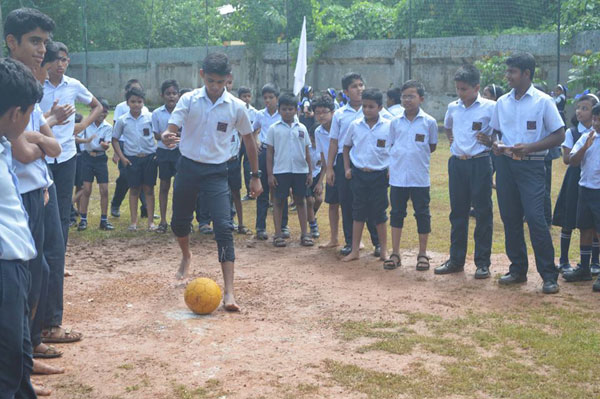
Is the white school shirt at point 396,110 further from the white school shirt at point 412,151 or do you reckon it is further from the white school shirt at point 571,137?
the white school shirt at point 571,137

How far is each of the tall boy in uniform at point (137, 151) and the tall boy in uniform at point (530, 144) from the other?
202 inches

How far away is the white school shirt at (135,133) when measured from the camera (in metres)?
10.3

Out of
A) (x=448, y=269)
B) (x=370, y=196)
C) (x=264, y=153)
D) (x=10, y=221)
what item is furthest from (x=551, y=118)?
(x=10, y=221)

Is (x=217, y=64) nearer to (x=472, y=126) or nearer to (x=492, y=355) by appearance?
(x=472, y=126)


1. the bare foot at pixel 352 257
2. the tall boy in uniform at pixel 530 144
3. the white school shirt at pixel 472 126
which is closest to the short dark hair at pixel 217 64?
the white school shirt at pixel 472 126

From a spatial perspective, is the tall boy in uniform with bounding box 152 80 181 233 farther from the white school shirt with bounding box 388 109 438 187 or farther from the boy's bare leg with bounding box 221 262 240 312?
the boy's bare leg with bounding box 221 262 240 312

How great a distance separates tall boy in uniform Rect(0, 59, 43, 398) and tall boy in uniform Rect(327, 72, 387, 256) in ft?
18.1

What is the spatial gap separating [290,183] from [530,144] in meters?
3.48

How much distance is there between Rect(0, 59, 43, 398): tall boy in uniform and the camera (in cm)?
324

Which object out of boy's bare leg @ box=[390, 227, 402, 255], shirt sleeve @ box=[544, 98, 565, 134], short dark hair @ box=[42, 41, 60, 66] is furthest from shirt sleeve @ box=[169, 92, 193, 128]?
shirt sleeve @ box=[544, 98, 565, 134]

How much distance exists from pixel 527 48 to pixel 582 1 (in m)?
1.71

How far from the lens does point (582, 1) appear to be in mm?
17578

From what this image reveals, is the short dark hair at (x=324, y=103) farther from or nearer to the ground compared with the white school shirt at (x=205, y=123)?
farther from the ground

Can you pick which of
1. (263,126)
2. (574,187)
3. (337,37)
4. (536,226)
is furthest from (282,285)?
(337,37)
